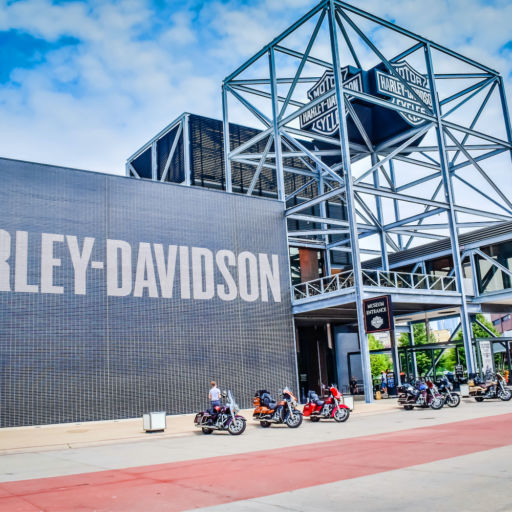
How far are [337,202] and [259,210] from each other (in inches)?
524

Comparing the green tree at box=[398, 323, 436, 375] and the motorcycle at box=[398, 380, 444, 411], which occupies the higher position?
the green tree at box=[398, 323, 436, 375]

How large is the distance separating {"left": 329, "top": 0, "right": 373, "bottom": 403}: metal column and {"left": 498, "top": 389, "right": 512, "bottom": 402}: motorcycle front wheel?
219 inches

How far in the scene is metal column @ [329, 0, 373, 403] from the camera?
26.1 meters

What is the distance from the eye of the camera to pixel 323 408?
19.6 m

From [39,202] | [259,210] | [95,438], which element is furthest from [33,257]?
[259,210]

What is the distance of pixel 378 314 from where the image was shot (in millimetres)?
25594

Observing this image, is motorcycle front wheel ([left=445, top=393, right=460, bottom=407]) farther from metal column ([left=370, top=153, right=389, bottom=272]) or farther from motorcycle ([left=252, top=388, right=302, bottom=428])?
metal column ([left=370, top=153, right=389, bottom=272])

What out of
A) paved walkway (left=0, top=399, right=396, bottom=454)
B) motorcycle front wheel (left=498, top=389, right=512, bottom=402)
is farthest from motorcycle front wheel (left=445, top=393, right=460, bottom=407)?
motorcycle front wheel (left=498, top=389, right=512, bottom=402)

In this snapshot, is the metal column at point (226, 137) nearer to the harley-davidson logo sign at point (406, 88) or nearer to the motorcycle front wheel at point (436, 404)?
the harley-davidson logo sign at point (406, 88)

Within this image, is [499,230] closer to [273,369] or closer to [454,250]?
[454,250]

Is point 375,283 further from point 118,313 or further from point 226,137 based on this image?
point 118,313

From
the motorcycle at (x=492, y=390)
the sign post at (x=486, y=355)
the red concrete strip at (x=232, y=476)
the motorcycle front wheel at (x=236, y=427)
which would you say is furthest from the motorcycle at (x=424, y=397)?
the sign post at (x=486, y=355)

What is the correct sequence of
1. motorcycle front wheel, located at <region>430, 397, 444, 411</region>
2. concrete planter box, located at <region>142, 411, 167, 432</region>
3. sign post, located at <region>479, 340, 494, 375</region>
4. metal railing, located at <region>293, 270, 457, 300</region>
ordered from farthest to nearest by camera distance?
sign post, located at <region>479, 340, 494, 375</region> < metal railing, located at <region>293, 270, 457, 300</region> < motorcycle front wheel, located at <region>430, 397, 444, 411</region> < concrete planter box, located at <region>142, 411, 167, 432</region>

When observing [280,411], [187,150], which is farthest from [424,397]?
[187,150]
